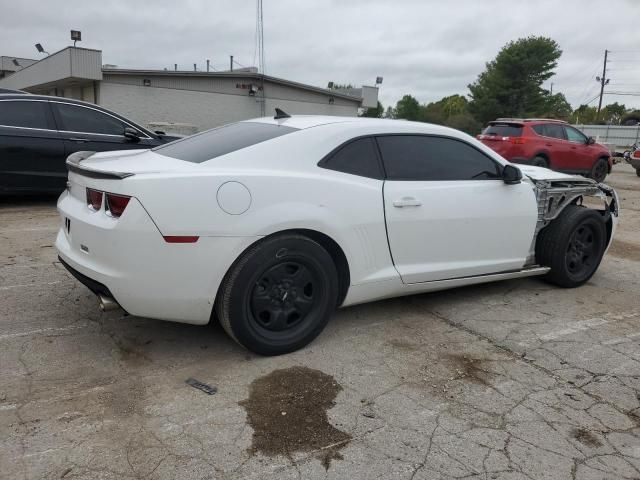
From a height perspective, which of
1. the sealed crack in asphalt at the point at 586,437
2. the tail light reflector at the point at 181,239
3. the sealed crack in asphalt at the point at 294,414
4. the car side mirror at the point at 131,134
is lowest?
the sealed crack in asphalt at the point at 586,437

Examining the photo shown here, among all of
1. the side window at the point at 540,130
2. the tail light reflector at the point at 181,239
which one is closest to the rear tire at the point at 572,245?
the tail light reflector at the point at 181,239

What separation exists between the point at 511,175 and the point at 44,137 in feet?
20.1

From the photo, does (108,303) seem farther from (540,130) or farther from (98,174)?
(540,130)

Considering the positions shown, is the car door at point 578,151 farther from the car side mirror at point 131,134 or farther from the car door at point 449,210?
the car side mirror at point 131,134

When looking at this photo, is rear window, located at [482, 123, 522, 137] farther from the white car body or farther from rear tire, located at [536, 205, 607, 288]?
the white car body

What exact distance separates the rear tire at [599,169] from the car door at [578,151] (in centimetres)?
41

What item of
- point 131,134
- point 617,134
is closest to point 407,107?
point 617,134

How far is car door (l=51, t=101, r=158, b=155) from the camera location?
296 inches

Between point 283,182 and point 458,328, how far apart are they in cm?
175

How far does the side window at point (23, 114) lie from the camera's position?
7.18m

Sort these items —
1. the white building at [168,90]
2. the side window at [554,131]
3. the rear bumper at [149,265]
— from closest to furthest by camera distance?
the rear bumper at [149,265] < the side window at [554,131] < the white building at [168,90]

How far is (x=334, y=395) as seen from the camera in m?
2.94

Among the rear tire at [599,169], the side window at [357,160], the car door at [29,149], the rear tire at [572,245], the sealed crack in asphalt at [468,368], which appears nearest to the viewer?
the sealed crack in asphalt at [468,368]

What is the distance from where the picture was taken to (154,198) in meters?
2.85
